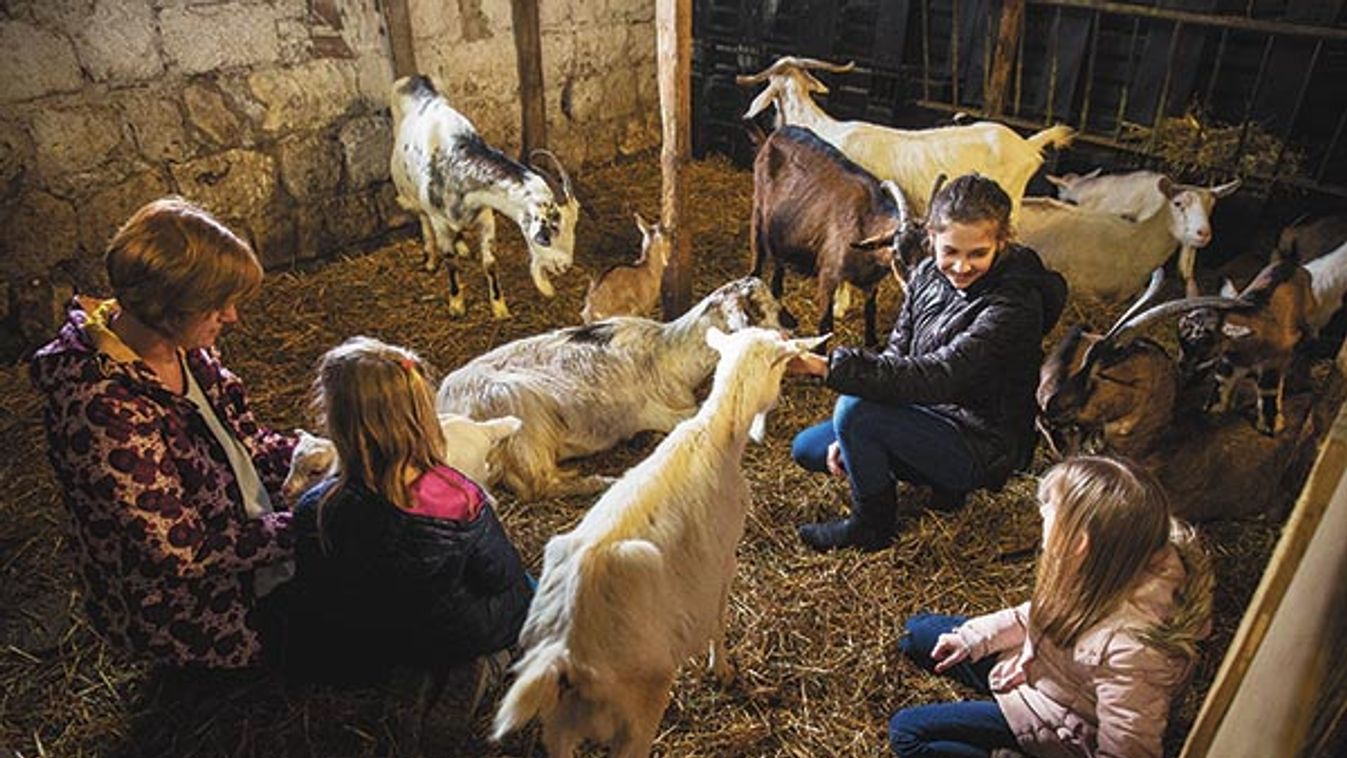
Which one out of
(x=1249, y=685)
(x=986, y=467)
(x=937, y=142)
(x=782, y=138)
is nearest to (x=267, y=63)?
(x=782, y=138)

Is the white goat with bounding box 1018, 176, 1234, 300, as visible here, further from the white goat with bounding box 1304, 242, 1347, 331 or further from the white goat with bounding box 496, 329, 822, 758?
the white goat with bounding box 496, 329, 822, 758

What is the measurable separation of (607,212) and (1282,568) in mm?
6886

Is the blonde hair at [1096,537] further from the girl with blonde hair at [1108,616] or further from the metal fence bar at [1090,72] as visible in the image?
the metal fence bar at [1090,72]

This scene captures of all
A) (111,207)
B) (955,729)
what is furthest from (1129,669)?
(111,207)

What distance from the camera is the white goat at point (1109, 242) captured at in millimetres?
5781

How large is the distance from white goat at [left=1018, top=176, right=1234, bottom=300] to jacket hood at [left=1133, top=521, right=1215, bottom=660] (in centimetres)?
417

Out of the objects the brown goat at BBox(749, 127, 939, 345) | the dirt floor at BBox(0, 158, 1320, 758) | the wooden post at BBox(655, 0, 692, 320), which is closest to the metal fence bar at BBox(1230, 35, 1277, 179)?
the brown goat at BBox(749, 127, 939, 345)

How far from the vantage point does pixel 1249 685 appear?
46.7 inches

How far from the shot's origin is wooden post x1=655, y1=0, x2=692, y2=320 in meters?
4.43

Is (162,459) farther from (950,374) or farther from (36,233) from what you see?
(36,233)

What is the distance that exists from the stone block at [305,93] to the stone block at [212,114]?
0.69 feet

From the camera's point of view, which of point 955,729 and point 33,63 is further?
point 33,63

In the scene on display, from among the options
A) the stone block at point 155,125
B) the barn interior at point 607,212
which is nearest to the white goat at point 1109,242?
the barn interior at point 607,212

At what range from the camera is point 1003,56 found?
6883 mm
